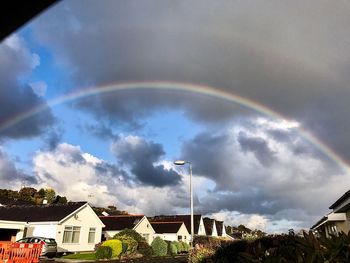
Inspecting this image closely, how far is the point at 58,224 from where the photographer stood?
34281 millimetres

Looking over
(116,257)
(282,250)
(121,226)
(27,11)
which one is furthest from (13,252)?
(121,226)

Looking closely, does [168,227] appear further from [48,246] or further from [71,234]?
[48,246]

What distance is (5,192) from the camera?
7956cm

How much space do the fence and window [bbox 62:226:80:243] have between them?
611 inches

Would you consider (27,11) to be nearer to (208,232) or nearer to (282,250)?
(282,250)

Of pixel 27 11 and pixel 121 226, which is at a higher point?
pixel 121 226

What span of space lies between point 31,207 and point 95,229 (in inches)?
285

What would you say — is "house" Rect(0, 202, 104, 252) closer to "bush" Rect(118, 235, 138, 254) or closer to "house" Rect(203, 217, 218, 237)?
"bush" Rect(118, 235, 138, 254)

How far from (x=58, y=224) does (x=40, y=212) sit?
172 inches

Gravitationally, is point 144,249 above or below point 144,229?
below

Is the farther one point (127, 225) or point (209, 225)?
point (209, 225)

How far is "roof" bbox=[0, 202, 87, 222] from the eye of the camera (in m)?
35.7

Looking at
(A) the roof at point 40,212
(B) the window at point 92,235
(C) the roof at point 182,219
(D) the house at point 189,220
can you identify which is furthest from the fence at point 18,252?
(C) the roof at point 182,219

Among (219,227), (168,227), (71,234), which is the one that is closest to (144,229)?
(168,227)
